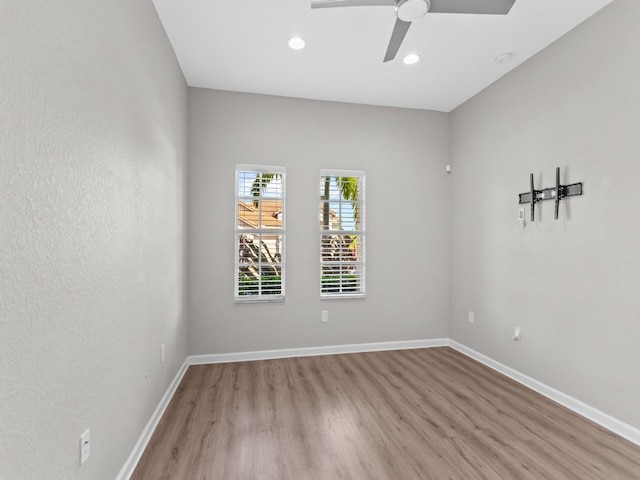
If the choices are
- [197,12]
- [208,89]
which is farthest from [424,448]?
[208,89]

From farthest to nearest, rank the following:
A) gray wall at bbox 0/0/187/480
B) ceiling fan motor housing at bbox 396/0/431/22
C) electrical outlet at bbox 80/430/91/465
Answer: ceiling fan motor housing at bbox 396/0/431/22, electrical outlet at bbox 80/430/91/465, gray wall at bbox 0/0/187/480

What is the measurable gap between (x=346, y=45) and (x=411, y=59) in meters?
0.67

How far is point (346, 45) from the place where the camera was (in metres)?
2.87

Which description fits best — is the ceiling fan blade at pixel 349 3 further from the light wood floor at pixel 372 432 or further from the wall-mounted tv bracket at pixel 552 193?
the light wood floor at pixel 372 432

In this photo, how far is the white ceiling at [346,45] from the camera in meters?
2.46

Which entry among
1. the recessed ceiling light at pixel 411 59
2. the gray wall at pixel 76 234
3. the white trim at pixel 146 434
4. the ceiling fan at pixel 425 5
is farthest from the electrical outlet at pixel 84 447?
the recessed ceiling light at pixel 411 59

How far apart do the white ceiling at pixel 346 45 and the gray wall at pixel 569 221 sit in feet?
1.05

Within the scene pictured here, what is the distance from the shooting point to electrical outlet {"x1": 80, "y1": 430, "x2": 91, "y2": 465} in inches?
53.4

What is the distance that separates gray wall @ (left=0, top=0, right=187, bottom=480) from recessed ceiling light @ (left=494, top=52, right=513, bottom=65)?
9.65ft

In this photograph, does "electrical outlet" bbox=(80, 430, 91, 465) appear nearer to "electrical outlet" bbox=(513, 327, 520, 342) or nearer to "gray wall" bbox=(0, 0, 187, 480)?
"gray wall" bbox=(0, 0, 187, 480)

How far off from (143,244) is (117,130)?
73cm

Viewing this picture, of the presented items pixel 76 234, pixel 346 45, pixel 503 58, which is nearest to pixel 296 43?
pixel 346 45

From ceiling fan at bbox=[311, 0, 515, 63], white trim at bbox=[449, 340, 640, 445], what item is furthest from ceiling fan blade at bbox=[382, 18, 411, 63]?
white trim at bbox=[449, 340, 640, 445]

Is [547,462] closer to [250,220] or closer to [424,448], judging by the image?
[424,448]
